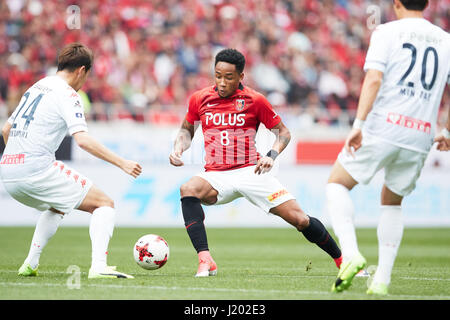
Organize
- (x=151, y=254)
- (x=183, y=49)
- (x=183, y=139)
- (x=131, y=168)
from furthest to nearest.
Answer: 1. (x=183, y=49)
2. (x=183, y=139)
3. (x=151, y=254)
4. (x=131, y=168)

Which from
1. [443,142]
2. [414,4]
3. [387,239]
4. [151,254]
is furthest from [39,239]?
[414,4]

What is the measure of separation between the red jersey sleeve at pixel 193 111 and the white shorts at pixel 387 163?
8.56 feet

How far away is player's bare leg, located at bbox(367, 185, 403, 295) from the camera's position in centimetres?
599

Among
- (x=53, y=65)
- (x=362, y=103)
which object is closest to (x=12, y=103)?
(x=53, y=65)

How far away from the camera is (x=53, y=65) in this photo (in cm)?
1862

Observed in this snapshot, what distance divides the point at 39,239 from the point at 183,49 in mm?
13603

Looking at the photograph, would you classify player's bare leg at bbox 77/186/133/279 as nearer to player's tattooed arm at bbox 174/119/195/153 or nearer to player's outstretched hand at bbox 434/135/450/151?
player's tattooed arm at bbox 174/119/195/153

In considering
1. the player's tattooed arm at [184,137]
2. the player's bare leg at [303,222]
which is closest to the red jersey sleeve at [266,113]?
the player's tattooed arm at [184,137]

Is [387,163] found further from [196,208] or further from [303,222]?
[196,208]

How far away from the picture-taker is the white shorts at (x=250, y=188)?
25.7ft

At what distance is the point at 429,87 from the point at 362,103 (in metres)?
0.62

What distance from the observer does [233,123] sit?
26.7 ft
